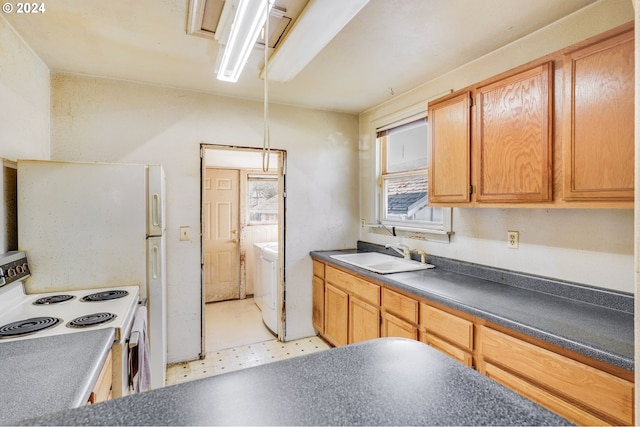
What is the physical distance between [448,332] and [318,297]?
1.61 metres

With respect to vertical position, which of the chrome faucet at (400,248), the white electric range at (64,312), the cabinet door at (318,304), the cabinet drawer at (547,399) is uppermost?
the chrome faucet at (400,248)

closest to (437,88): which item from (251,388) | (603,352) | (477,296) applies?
(477,296)

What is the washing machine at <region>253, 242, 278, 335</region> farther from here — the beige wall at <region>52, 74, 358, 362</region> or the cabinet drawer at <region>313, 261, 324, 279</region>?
the cabinet drawer at <region>313, 261, 324, 279</region>

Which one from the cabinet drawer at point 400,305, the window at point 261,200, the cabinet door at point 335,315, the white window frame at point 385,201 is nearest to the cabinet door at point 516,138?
the white window frame at point 385,201

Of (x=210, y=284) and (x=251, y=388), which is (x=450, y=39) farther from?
(x=210, y=284)

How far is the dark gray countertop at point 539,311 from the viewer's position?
1106 mm

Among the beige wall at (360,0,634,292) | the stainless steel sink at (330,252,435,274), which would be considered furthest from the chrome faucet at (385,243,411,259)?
the beige wall at (360,0,634,292)

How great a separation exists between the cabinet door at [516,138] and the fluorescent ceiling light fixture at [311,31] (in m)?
0.90

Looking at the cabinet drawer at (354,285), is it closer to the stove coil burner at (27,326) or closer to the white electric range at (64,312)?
the white electric range at (64,312)

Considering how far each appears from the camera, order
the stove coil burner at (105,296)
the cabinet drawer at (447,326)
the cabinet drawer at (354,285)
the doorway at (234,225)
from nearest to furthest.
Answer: the cabinet drawer at (447,326)
the stove coil burner at (105,296)
the cabinet drawer at (354,285)
the doorway at (234,225)

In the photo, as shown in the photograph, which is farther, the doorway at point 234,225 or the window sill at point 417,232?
the doorway at point 234,225

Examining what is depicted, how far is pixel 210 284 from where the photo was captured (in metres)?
4.29

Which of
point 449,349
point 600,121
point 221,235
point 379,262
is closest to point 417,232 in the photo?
point 379,262

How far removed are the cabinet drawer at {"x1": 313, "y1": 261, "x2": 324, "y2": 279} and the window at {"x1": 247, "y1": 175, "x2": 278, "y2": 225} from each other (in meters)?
1.71
